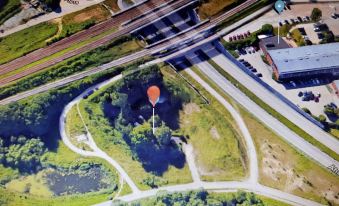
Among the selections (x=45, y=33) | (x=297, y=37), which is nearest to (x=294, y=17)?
(x=297, y=37)

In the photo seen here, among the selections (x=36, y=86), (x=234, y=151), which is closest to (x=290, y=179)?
(x=234, y=151)

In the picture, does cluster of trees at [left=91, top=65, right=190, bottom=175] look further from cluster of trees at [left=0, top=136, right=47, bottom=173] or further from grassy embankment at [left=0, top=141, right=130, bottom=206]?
cluster of trees at [left=0, top=136, right=47, bottom=173]

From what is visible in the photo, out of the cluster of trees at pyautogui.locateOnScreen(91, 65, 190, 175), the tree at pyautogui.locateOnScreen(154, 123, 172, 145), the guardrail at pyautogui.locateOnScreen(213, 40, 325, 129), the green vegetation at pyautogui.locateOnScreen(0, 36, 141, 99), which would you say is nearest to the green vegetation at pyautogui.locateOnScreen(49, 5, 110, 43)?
the green vegetation at pyautogui.locateOnScreen(0, 36, 141, 99)

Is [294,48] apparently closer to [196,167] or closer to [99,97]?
[196,167]

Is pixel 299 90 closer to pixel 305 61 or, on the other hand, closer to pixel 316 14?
pixel 305 61

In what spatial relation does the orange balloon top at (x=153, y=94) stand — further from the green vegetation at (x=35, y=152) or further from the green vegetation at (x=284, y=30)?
the green vegetation at (x=284, y=30)

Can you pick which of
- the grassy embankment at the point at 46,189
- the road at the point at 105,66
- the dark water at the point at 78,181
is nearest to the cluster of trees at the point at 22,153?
the grassy embankment at the point at 46,189
